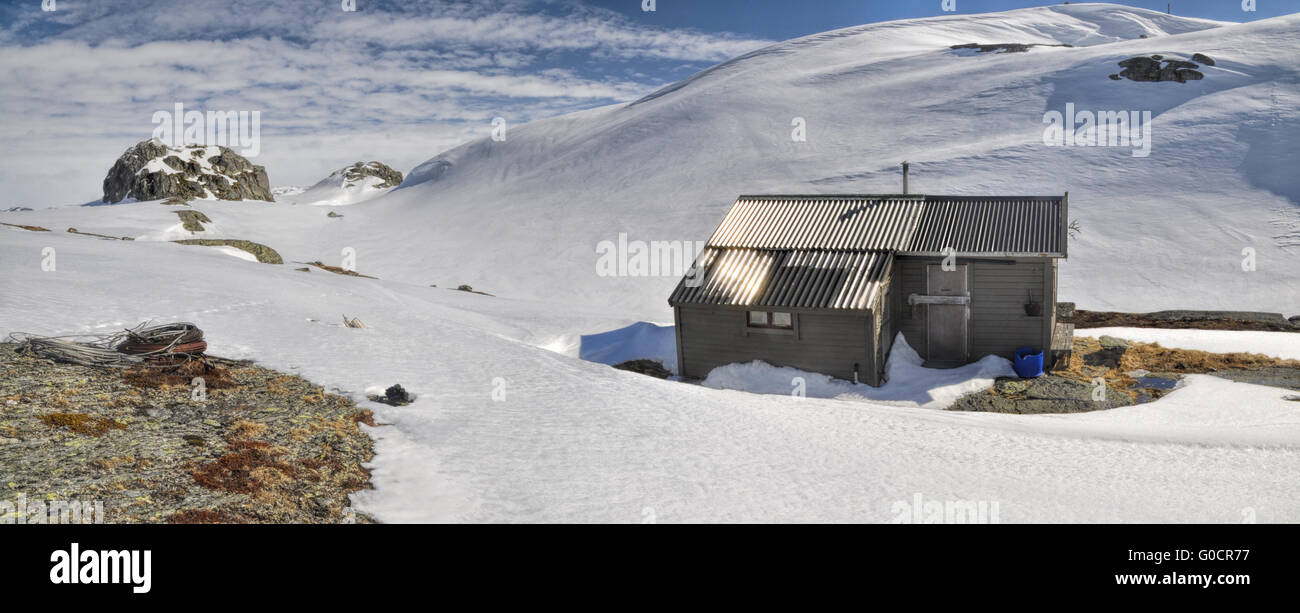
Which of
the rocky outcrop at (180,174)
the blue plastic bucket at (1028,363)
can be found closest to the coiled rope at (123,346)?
the blue plastic bucket at (1028,363)

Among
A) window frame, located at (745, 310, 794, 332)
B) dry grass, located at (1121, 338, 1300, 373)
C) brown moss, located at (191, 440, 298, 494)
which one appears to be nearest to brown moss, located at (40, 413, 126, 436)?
brown moss, located at (191, 440, 298, 494)

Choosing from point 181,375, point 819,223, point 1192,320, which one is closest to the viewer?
point 181,375

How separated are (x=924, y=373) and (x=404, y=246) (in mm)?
45689

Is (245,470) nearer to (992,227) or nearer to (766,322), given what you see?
(766,322)

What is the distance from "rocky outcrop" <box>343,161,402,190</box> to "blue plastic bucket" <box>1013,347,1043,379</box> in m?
126

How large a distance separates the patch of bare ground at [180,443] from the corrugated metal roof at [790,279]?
11.2 meters

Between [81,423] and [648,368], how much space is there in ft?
50.4

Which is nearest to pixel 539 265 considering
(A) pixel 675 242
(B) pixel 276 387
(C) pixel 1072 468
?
(A) pixel 675 242

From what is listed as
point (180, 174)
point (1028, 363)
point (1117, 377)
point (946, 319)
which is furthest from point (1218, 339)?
point (180, 174)

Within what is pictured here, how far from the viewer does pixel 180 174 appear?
83250 mm

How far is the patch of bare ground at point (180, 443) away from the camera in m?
9.05

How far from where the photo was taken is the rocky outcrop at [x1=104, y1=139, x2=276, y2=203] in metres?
82.0

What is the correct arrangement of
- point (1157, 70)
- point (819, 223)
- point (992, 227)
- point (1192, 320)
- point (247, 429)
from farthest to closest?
point (1157, 70), point (1192, 320), point (819, 223), point (992, 227), point (247, 429)

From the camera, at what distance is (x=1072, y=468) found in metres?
13.0
